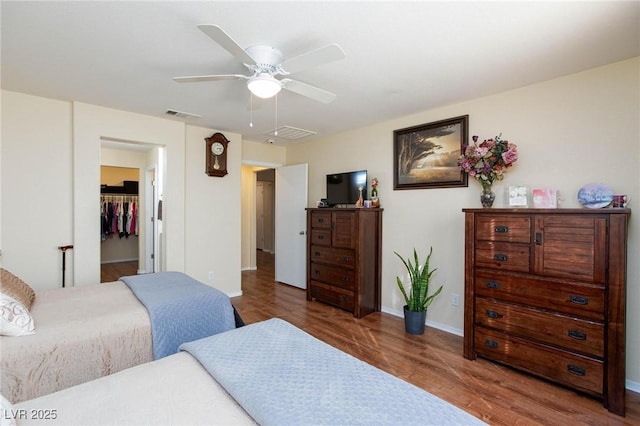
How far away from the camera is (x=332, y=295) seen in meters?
3.93

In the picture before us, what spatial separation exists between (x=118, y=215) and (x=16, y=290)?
18.3ft

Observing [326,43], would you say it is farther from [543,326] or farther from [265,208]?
[265,208]

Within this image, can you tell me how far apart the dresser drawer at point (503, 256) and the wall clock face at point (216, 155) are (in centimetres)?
335

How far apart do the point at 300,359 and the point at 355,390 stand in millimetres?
306

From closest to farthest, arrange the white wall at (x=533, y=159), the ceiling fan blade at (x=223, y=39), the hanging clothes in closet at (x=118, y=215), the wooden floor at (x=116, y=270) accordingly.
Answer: the ceiling fan blade at (x=223, y=39)
the white wall at (x=533, y=159)
the wooden floor at (x=116, y=270)
the hanging clothes in closet at (x=118, y=215)

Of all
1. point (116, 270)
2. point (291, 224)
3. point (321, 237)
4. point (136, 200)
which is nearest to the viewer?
point (321, 237)

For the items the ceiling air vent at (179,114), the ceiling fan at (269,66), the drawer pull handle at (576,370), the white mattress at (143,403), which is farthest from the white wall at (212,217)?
the drawer pull handle at (576,370)

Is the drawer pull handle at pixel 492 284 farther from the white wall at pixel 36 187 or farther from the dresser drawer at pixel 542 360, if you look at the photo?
the white wall at pixel 36 187

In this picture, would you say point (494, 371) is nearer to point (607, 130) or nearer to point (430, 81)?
point (607, 130)

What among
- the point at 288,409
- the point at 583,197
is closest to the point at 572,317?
the point at 583,197

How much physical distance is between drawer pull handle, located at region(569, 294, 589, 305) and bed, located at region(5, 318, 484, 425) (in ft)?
5.60

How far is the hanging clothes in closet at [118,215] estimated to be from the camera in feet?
21.6

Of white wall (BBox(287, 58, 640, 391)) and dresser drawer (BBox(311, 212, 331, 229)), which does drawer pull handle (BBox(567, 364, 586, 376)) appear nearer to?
white wall (BBox(287, 58, 640, 391))

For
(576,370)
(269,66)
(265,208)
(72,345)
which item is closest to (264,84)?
(269,66)
